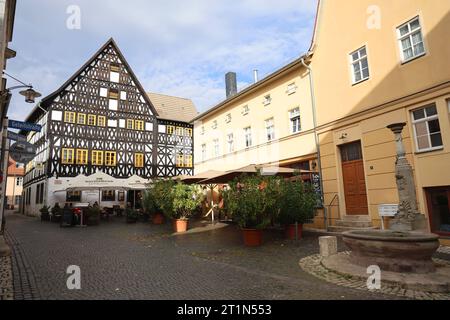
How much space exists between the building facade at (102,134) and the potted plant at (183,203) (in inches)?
599

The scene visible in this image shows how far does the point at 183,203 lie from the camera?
44.9 ft

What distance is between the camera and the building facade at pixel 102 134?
83.9ft

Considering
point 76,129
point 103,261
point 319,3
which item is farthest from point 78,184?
point 319,3

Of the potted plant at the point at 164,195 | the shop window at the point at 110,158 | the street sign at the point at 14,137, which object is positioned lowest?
the potted plant at the point at 164,195

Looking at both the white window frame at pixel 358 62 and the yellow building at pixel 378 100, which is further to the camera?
the white window frame at pixel 358 62

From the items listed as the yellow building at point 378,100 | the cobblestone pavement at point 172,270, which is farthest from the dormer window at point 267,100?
the cobblestone pavement at point 172,270

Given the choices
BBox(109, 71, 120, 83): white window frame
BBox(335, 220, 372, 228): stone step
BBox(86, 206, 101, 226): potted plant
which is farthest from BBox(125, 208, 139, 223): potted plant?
BBox(109, 71, 120, 83): white window frame

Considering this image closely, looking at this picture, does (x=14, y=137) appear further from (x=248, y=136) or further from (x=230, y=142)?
(x=230, y=142)

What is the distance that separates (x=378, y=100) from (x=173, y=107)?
25870 mm

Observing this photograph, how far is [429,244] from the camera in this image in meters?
5.78

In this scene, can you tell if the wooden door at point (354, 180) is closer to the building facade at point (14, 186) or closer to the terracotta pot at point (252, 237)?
the terracotta pot at point (252, 237)

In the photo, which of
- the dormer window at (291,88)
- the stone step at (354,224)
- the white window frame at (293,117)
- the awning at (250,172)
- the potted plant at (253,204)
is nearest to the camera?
the potted plant at (253,204)

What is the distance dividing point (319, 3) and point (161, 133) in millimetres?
19979

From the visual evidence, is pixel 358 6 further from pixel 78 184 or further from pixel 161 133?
pixel 161 133
